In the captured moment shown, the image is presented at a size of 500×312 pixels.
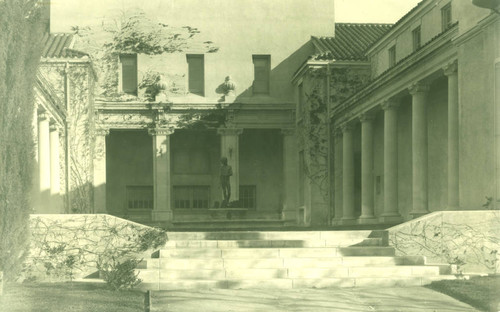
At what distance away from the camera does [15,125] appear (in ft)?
37.2

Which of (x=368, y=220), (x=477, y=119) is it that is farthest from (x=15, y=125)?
(x=368, y=220)

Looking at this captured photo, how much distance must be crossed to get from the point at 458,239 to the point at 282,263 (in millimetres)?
3706

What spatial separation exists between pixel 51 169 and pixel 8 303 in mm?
19458

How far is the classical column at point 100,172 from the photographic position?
1345 inches

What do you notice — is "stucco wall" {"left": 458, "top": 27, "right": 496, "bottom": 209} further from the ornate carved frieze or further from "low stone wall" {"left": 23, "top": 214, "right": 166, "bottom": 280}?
the ornate carved frieze

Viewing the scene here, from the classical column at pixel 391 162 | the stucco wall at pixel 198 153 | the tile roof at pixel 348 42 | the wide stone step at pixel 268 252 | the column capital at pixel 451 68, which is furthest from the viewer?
the stucco wall at pixel 198 153

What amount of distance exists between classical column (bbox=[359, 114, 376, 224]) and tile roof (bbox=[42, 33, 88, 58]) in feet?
44.4

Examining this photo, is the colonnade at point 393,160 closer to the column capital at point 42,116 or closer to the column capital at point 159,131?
the column capital at point 159,131

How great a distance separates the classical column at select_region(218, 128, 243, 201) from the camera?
36.2 m

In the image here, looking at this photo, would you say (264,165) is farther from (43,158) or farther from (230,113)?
(43,158)

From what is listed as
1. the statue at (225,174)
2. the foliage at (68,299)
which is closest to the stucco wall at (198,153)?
the statue at (225,174)

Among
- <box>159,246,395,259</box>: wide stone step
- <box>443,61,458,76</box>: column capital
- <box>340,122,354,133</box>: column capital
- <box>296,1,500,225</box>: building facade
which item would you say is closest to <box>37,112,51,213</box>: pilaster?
<box>296,1,500,225</box>: building facade

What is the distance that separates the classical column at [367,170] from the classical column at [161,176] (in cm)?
1166

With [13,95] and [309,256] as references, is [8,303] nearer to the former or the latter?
[13,95]
